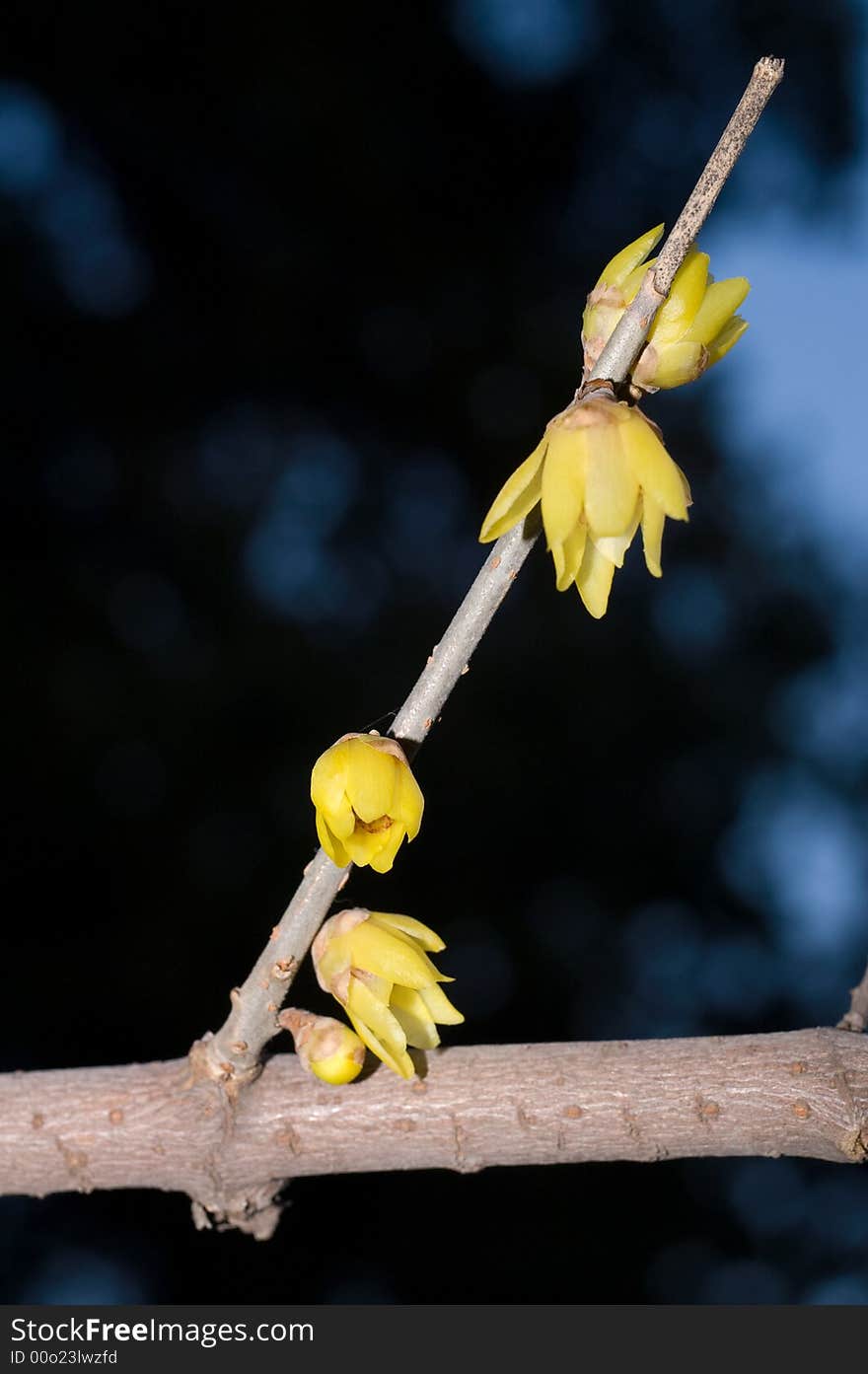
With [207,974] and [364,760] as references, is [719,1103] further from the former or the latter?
[207,974]

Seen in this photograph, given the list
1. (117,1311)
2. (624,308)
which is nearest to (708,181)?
(624,308)

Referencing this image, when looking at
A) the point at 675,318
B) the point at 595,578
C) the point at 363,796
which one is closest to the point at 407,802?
the point at 363,796

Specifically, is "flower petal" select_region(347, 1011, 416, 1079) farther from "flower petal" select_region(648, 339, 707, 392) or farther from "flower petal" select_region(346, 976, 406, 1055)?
"flower petal" select_region(648, 339, 707, 392)

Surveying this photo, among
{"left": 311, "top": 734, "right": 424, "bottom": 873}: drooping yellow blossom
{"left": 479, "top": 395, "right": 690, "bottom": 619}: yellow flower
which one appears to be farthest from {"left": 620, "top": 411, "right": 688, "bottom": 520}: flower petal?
{"left": 311, "top": 734, "right": 424, "bottom": 873}: drooping yellow blossom

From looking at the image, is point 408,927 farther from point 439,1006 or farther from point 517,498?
point 517,498

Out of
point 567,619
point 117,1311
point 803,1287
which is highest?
point 567,619

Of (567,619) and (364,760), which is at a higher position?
(567,619)
